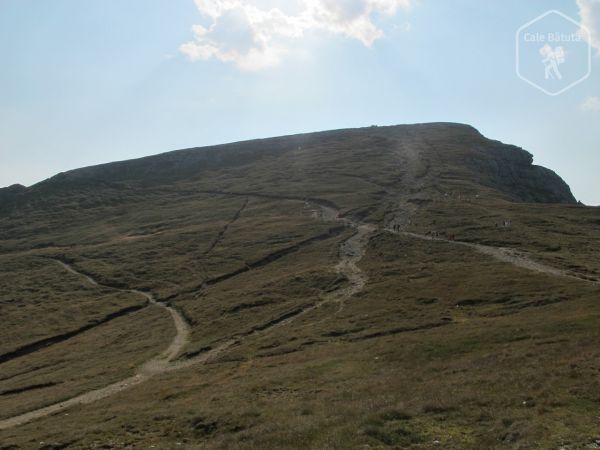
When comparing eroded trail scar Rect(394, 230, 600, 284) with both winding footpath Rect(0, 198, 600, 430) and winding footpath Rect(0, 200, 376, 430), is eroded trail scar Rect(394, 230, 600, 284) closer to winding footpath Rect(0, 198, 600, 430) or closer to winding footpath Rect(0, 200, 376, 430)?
winding footpath Rect(0, 198, 600, 430)

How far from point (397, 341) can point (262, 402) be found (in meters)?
16.9

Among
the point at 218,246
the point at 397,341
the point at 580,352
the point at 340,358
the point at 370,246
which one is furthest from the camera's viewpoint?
the point at 218,246

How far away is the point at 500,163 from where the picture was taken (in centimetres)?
19575

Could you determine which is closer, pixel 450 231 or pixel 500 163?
Answer: pixel 450 231

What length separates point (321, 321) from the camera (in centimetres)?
5828

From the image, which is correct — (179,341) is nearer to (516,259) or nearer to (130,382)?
(130,382)

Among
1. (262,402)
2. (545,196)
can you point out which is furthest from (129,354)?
(545,196)

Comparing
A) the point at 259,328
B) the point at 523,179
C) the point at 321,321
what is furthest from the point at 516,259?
the point at 523,179

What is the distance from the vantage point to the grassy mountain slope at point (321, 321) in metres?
24.3

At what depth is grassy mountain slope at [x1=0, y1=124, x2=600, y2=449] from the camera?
24.3m

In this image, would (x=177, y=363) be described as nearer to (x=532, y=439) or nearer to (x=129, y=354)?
(x=129, y=354)

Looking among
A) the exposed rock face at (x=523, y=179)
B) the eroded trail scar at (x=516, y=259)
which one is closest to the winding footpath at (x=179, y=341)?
the eroded trail scar at (x=516, y=259)

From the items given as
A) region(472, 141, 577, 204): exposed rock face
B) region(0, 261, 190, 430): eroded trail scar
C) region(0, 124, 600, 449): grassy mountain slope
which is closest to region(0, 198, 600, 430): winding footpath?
region(0, 261, 190, 430): eroded trail scar

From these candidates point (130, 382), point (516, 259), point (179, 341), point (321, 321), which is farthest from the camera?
point (516, 259)
